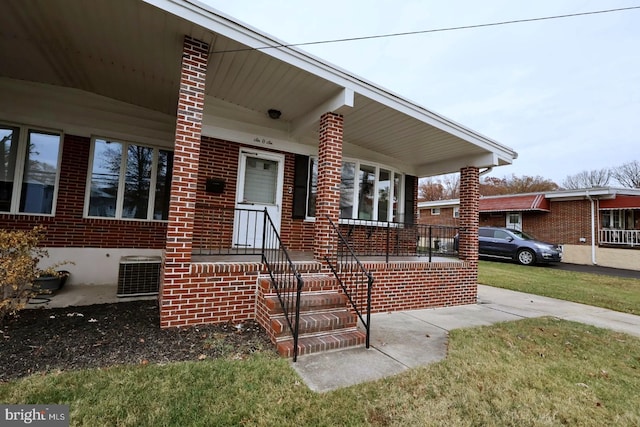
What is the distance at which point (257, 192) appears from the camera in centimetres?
609

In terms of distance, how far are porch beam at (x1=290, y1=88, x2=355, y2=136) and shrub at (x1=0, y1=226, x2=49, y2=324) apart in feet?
14.0

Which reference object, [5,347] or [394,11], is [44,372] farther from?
[394,11]

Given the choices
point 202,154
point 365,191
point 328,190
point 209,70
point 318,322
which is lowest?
point 318,322

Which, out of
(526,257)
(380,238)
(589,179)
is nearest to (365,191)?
(380,238)

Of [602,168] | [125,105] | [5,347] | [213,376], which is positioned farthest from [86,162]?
[602,168]

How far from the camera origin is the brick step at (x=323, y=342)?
10.3ft

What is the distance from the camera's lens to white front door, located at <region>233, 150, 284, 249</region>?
5.83 m

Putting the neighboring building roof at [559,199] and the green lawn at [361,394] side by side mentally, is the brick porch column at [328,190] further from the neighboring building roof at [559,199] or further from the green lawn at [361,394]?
the neighboring building roof at [559,199]

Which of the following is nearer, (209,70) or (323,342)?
(323,342)

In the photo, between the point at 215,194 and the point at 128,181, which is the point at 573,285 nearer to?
the point at 215,194

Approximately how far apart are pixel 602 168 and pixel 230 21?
154 ft

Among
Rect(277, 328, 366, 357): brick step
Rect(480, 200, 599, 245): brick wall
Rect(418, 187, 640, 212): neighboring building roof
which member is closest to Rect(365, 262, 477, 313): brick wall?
Rect(277, 328, 366, 357): brick step

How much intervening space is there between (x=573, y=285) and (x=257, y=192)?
9576 millimetres

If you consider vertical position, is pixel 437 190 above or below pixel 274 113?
above
